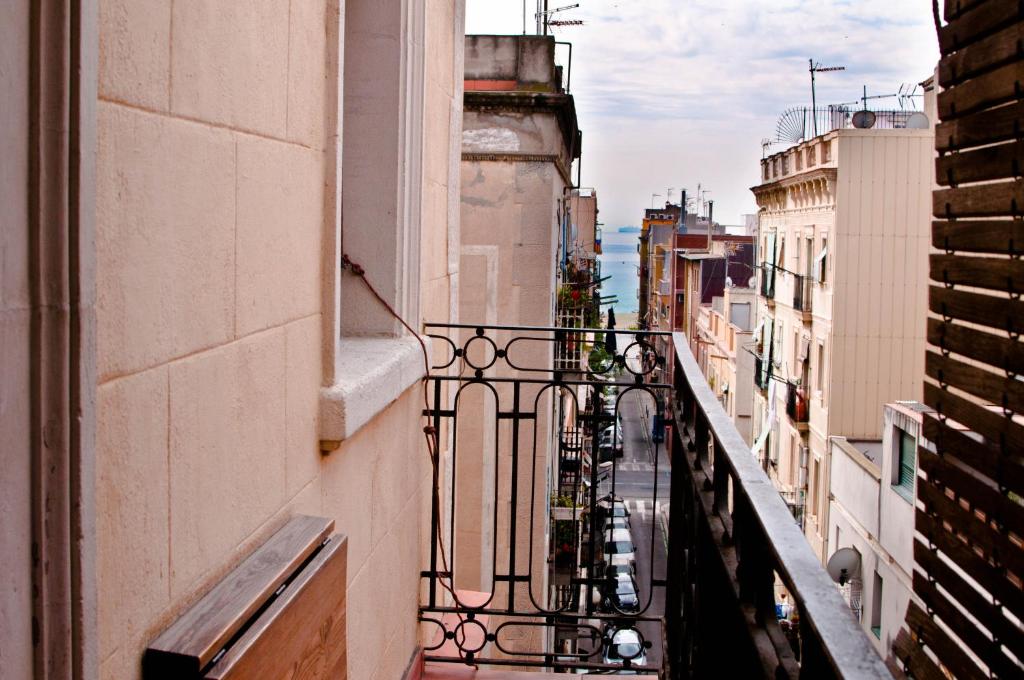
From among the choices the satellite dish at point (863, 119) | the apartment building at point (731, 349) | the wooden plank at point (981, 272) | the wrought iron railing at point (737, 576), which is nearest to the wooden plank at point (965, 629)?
the wrought iron railing at point (737, 576)

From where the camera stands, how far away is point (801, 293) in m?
27.2

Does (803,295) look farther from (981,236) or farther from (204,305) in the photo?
(204,305)

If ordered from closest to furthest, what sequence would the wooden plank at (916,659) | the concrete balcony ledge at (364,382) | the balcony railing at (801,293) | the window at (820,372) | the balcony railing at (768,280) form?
the concrete balcony ledge at (364,382) → the wooden plank at (916,659) → the window at (820,372) → the balcony railing at (801,293) → the balcony railing at (768,280)

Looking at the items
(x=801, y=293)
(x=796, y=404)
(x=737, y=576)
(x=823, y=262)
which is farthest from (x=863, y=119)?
(x=737, y=576)

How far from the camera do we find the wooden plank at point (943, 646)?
291 cm

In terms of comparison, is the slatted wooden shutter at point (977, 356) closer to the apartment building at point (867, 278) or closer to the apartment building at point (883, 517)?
the apartment building at point (883, 517)

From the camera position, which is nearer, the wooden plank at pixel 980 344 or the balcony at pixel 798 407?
the wooden plank at pixel 980 344

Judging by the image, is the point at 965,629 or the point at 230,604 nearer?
the point at 230,604

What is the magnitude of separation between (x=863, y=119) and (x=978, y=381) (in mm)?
24720

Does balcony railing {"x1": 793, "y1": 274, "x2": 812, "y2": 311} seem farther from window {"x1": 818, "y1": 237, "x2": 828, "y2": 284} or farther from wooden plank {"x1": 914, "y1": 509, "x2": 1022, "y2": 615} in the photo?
wooden plank {"x1": 914, "y1": 509, "x2": 1022, "y2": 615}

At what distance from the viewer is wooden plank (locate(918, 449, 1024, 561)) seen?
9.20ft

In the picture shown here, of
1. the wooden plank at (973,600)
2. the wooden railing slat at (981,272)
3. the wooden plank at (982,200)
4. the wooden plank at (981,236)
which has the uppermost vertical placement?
the wooden plank at (982,200)

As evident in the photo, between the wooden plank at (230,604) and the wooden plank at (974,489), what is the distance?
1.75 m

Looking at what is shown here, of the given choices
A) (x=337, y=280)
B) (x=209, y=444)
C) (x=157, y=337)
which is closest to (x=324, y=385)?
(x=337, y=280)
